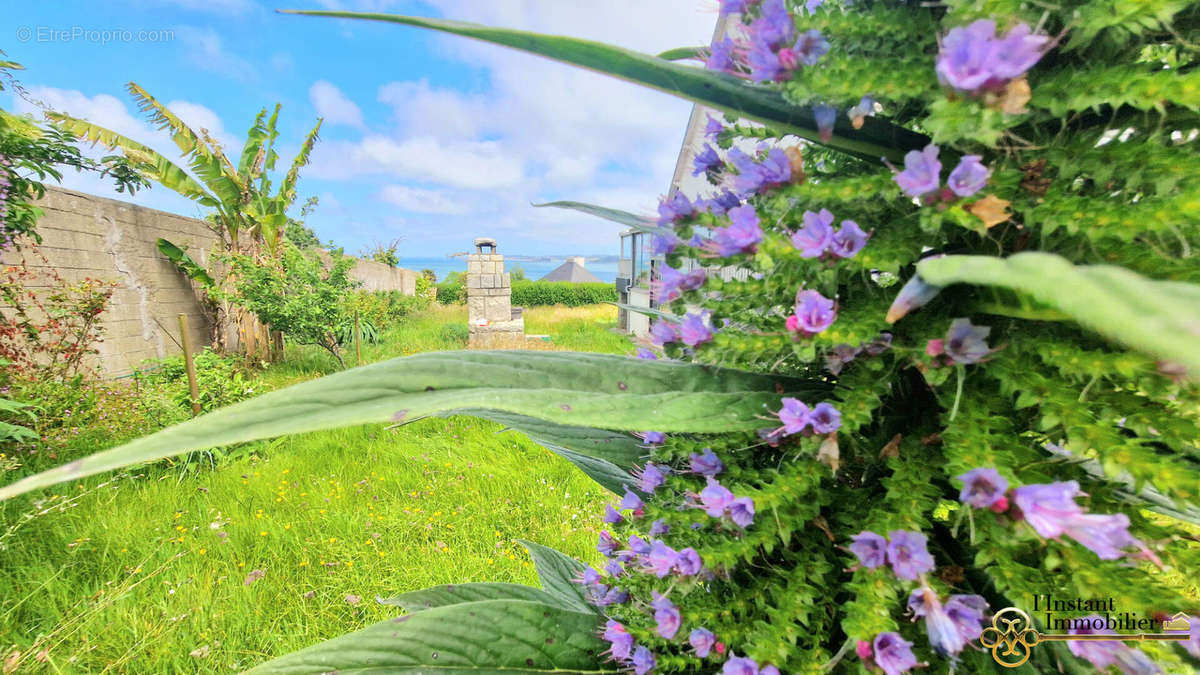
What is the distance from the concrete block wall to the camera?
5.23m

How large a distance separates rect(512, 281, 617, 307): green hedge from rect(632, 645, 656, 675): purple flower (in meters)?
22.9

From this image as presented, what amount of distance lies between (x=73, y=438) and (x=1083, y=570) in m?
5.60

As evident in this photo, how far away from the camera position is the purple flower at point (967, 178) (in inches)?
14.4

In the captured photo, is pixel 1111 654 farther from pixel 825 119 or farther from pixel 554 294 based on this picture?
pixel 554 294

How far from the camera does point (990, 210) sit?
37 cm

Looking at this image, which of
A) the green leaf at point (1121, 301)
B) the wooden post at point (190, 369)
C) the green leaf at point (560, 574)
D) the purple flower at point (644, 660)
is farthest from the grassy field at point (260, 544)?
the green leaf at point (1121, 301)

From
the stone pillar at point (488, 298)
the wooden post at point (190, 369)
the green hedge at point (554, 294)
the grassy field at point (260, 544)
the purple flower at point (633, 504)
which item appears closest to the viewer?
the purple flower at point (633, 504)

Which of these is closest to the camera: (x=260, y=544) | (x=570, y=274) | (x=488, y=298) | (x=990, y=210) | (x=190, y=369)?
(x=990, y=210)

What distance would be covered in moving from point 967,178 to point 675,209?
0.82 feet

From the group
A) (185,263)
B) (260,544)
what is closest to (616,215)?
(260,544)

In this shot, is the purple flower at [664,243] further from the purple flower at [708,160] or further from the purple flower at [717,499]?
the purple flower at [717,499]

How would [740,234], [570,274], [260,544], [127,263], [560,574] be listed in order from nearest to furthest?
[740,234] → [560,574] → [260,544] → [127,263] → [570,274]

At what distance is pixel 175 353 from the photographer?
6.92 metres

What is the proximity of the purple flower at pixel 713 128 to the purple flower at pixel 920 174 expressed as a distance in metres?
0.22
